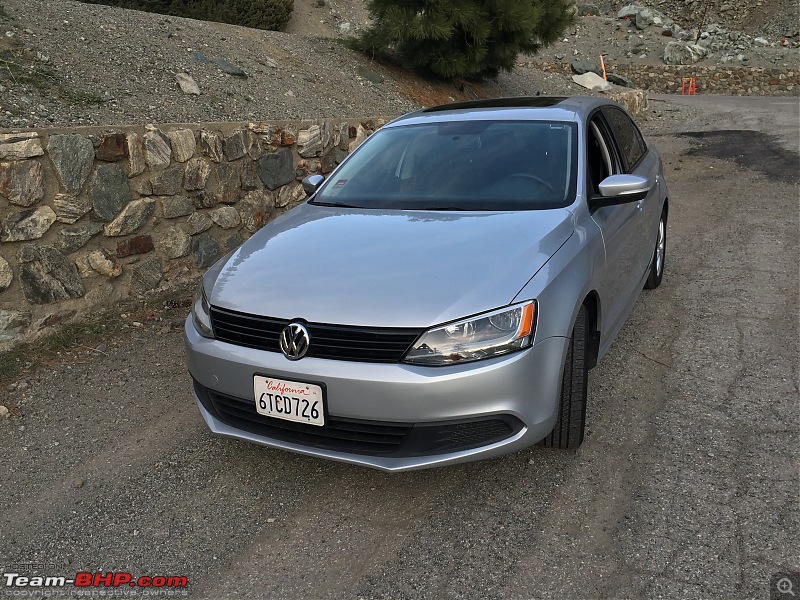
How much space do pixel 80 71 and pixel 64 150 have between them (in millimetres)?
2090

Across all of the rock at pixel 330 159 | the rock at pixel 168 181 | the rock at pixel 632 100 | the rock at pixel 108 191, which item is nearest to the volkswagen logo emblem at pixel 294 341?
the rock at pixel 108 191

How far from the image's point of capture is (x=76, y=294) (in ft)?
16.6

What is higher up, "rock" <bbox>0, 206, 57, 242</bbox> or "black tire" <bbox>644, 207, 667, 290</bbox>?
"rock" <bbox>0, 206, 57, 242</bbox>

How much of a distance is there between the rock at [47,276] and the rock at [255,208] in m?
1.70

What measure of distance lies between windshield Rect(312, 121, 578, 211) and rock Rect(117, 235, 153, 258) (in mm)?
1890

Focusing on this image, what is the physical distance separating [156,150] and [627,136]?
3.53m

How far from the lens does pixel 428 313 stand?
273cm

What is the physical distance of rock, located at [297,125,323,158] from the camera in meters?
6.91

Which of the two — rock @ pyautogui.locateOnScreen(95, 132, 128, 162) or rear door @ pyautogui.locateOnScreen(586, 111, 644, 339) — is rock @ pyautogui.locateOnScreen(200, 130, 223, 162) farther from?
rear door @ pyautogui.locateOnScreen(586, 111, 644, 339)

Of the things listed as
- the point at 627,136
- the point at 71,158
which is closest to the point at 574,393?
the point at 627,136

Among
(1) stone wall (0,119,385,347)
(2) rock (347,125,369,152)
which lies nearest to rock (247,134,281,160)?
(1) stone wall (0,119,385,347)

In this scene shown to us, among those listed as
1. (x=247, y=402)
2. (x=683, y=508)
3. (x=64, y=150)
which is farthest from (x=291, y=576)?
(x=64, y=150)

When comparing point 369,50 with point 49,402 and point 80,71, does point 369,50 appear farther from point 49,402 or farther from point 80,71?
point 49,402

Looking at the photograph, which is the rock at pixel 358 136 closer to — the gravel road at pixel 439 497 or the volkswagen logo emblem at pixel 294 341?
the gravel road at pixel 439 497
